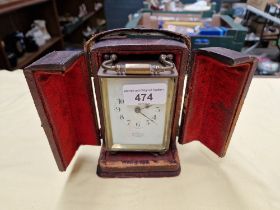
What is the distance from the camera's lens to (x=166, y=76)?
0.41m

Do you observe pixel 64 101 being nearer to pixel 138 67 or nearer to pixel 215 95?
pixel 138 67

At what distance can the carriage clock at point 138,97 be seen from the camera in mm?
410

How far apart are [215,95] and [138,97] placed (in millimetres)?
188

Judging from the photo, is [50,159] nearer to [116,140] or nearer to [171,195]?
[116,140]

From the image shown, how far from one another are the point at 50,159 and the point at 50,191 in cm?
10

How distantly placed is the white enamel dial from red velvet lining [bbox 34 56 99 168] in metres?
0.05

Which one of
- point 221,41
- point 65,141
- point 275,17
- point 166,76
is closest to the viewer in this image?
point 166,76

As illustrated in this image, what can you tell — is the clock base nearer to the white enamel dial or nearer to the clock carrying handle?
the white enamel dial

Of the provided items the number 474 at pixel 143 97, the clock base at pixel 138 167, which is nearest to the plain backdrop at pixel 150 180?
the clock base at pixel 138 167

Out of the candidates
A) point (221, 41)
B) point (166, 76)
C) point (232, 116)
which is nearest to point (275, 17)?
point (221, 41)

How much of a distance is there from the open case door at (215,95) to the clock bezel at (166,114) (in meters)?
0.05

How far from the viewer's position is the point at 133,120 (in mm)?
509

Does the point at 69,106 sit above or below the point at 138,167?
above

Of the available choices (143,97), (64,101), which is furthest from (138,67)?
(64,101)
